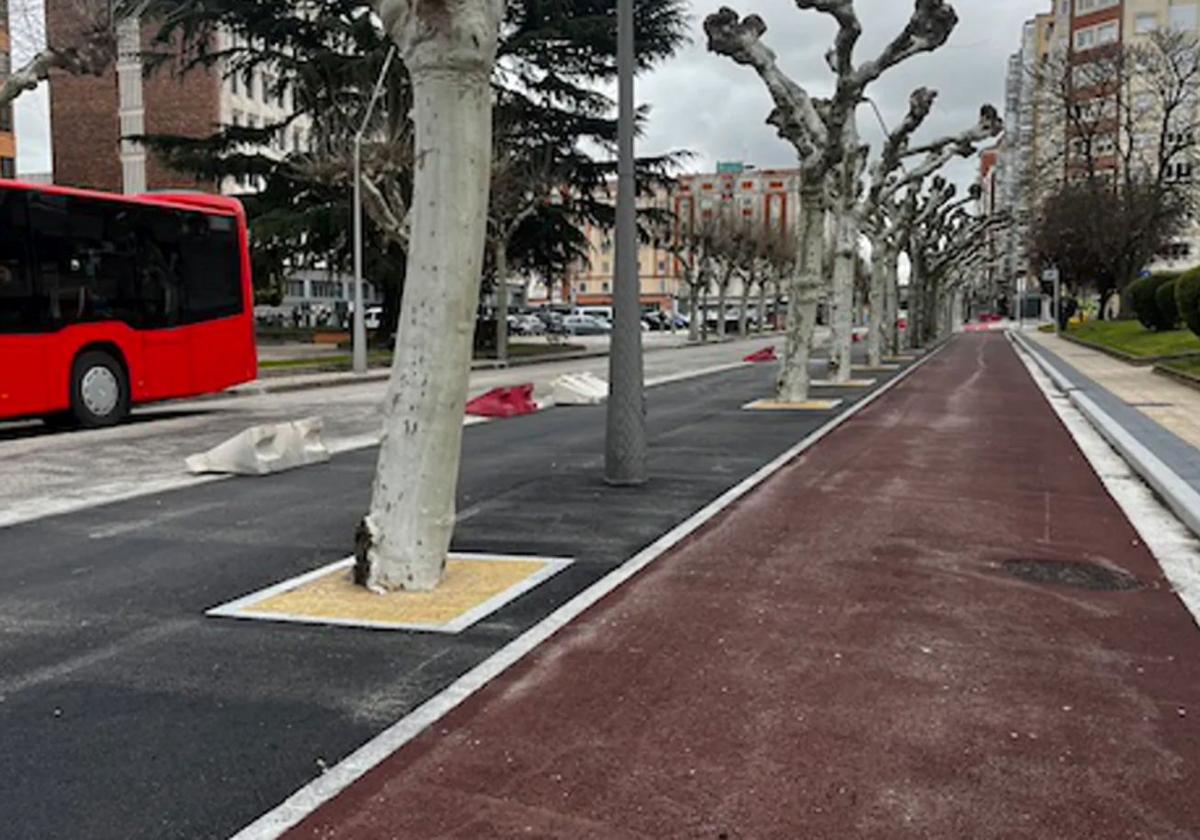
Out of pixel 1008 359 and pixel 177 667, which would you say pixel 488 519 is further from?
pixel 1008 359

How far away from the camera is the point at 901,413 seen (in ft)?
56.3

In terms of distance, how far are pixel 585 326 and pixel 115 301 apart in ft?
211

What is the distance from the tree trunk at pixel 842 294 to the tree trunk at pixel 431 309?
1854 cm

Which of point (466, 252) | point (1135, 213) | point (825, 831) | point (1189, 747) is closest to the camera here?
point (825, 831)

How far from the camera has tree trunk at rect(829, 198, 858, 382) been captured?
77.4 ft

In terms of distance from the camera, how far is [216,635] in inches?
209

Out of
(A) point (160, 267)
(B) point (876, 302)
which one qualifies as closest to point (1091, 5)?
(B) point (876, 302)

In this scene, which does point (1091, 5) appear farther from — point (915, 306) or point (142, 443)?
point (142, 443)

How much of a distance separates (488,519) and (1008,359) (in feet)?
107

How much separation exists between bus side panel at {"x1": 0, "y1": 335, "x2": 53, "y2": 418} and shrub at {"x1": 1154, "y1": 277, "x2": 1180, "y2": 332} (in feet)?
98.0

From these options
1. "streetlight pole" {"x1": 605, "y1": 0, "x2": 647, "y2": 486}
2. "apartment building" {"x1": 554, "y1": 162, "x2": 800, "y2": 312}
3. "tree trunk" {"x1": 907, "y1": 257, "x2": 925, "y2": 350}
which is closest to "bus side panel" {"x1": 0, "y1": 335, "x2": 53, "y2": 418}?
"streetlight pole" {"x1": 605, "y1": 0, "x2": 647, "y2": 486}

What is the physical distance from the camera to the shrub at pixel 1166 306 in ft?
105

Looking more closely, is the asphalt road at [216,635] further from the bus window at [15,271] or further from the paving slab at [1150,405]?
the paving slab at [1150,405]

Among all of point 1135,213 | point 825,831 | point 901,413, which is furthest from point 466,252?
point 1135,213
